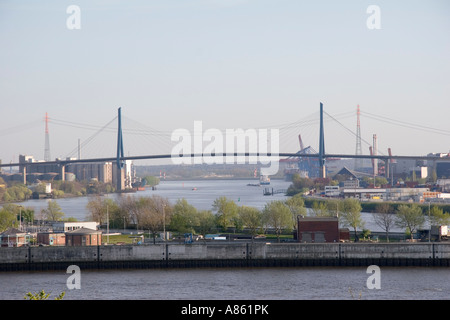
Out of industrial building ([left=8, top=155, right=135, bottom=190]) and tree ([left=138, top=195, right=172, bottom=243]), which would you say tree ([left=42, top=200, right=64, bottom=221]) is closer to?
tree ([left=138, top=195, right=172, bottom=243])

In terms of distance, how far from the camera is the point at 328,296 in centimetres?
756

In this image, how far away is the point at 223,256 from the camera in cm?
1081

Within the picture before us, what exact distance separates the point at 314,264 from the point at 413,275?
1.71 meters

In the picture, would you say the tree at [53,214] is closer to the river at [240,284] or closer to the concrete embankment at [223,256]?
the concrete embankment at [223,256]

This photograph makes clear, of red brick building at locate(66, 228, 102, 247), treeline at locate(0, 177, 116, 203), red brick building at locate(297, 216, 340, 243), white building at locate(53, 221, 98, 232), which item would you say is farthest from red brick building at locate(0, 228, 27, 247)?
treeline at locate(0, 177, 116, 203)

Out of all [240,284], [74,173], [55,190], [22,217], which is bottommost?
[240,284]

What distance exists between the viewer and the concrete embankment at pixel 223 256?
34.8 ft

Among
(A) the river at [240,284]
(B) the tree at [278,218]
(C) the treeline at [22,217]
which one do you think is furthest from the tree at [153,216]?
(A) the river at [240,284]

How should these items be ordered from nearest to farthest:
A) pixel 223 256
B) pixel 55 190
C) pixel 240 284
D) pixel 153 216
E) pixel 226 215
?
1. pixel 240 284
2. pixel 223 256
3. pixel 153 216
4. pixel 226 215
5. pixel 55 190

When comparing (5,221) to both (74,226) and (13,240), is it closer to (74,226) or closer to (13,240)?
(74,226)

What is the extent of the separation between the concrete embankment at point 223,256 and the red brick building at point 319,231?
46.3 inches

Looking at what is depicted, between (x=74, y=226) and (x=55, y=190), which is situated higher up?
(x=55, y=190)

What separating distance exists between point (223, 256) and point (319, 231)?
212cm

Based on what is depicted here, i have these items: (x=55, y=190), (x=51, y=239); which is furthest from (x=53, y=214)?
(x=55, y=190)
